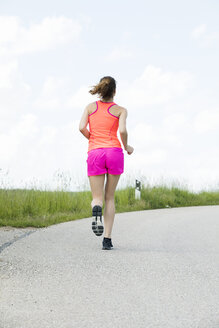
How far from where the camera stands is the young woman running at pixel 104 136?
21.2 ft

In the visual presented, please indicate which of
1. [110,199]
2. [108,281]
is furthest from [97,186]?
[108,281]

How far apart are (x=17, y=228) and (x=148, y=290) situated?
19.1 feet

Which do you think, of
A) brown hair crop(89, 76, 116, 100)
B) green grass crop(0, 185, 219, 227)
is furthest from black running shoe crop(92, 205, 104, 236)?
green grass crop(0, 185, 219, 227)

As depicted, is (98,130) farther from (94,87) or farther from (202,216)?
(202,216)

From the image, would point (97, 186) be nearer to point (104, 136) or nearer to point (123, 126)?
point (104, 136)

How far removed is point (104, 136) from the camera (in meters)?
6.49

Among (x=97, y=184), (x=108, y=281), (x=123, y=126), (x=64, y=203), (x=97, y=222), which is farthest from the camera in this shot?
(x=64, y=203)

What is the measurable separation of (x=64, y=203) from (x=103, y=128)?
25.8 feet

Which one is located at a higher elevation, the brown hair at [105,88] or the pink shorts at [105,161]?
the brown hair at [105,88]

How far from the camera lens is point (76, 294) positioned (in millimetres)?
4574

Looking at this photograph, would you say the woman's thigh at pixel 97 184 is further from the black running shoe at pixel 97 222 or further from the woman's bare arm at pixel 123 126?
the woman's bare arm at pixel 123 126

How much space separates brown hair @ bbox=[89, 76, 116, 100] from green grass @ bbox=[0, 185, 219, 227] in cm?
456

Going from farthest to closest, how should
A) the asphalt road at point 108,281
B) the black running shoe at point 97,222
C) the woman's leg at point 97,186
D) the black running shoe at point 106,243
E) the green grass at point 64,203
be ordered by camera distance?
the green grass at point 64,203 < the black running shoe at point 106,243 < the woman's leg at point 97,186 < the black running shoe at point 97,222 < the asphalt road at point 108,281

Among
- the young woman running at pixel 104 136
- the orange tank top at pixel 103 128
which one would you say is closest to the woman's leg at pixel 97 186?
the young woman running at pixel 104 136
